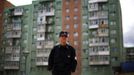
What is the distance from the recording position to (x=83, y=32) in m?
78.1

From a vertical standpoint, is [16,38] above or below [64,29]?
below

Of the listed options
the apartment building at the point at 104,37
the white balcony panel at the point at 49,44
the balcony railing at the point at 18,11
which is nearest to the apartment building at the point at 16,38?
the balcony railing at the point at 18,11

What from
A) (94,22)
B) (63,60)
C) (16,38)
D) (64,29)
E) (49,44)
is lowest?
(49,44)

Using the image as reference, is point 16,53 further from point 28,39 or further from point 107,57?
point 107,57

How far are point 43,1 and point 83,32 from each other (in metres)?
16.2

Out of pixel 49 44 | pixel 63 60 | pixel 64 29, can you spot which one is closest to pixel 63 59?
pixel 63 60

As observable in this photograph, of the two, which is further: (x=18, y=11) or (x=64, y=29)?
(x=18, y=11)

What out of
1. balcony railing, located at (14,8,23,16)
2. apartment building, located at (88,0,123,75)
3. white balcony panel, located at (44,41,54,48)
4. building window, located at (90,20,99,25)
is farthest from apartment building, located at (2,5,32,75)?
apartment building, located at (88,0,123,75)

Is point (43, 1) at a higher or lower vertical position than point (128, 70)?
higher

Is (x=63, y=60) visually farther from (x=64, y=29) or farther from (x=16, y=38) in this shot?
(x=16, y=38)

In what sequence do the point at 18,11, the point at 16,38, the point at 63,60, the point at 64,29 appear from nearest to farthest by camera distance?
the point at 63,60, the point at 64,29, the point at 16,38, the point at 18,11

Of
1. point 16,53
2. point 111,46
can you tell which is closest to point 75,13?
point 111,46

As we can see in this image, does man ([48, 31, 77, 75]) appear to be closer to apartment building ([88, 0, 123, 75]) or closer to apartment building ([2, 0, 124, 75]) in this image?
apartment building ([2, 0, 124, 75])

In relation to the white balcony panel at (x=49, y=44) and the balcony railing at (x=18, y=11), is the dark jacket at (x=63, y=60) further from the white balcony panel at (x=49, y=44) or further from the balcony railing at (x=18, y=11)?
the balcony railing at (x=18, y=11)
